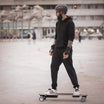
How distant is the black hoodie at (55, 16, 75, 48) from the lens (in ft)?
20.8

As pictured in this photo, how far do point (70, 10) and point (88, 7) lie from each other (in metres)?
6.14

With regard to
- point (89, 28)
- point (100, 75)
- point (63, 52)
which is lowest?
point (89, 28)

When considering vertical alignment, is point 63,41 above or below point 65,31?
below

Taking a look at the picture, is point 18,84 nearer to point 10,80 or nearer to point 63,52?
point 10,80

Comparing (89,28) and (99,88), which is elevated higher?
(99,88)

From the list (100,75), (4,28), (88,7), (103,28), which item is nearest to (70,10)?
(88,7)

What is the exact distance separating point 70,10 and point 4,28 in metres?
32.5

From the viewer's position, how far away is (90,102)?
6.34 m

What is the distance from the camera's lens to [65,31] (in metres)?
6.39

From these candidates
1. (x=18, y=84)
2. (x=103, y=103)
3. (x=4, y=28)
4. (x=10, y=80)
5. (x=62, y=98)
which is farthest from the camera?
(x=4, y=28)

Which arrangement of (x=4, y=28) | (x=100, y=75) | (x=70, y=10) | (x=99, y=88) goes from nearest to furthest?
(x=99, y=88)
(x=100, y=75)
(x=4, y=28)
(x=70, y=10)

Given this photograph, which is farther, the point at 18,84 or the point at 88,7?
the point at 88,7

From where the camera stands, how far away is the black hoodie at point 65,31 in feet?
20.8

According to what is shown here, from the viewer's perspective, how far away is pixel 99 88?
311 inches
